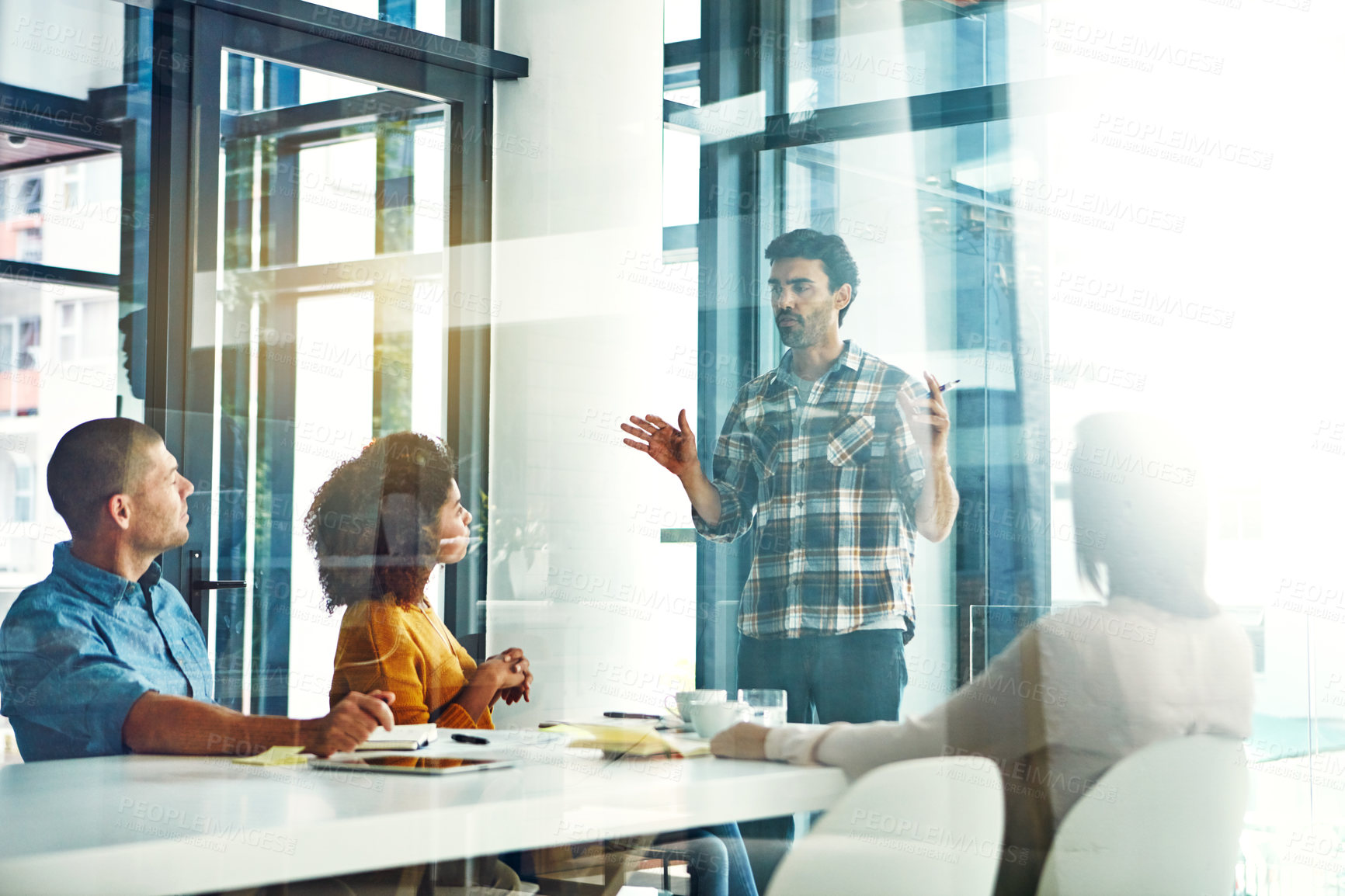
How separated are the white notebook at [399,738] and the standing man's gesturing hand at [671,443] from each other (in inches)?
50.1

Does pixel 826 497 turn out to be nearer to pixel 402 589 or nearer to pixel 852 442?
pixel 852 442

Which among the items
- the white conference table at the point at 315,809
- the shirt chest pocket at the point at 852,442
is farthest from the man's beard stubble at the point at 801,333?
the white conference table at the point at 315,809

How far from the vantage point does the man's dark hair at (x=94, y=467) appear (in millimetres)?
2199

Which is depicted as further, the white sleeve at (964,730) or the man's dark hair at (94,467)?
the man's dark hair at (94,467)

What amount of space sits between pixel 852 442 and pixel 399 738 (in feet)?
3.87

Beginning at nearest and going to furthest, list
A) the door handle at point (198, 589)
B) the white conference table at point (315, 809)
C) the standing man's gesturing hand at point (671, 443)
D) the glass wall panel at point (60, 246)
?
the white conference table at point (315, 809) → the glass wall panel at point (60, 246) → the standing man's gesturing hand at point (671, 443) → the door handle at point (198, 589)

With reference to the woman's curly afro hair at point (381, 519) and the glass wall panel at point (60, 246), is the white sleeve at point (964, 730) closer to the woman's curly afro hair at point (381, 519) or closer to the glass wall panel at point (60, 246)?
the woman's curly afro hair at point (381, 519)

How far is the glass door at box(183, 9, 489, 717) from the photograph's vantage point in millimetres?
3037

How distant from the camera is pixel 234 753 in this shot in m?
1.52

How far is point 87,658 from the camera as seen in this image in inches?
71.0

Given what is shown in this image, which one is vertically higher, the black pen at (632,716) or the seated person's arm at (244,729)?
the seated person's arm at (244,729)

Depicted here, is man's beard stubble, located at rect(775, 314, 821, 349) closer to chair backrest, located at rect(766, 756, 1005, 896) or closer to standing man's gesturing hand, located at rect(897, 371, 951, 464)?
standing man's gesturing hand, located at rect(897, 371, 951, 464)

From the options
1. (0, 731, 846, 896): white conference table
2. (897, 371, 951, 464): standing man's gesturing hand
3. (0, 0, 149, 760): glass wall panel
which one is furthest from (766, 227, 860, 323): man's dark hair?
(0, 0, 149, 760): glass wall panel

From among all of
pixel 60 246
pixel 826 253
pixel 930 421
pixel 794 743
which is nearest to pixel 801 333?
pixel 826 253
